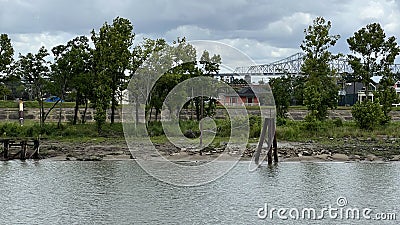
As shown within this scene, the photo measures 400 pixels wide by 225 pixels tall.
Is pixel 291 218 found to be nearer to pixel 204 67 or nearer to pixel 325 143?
pixel 325 143

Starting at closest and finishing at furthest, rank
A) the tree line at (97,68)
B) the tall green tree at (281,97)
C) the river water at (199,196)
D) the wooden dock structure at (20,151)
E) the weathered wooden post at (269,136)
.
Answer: the river water at (199,196)
the weathered wooden post at (269,136)
the wooden dock structure at (20,151)
the tree line at (97,68)
the tall green tree at (281,97)

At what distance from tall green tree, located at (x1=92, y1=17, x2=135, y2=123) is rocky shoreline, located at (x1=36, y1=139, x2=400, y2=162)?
188 inches

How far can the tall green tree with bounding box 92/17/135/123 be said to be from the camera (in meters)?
35.6

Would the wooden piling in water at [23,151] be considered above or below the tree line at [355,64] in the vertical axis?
below

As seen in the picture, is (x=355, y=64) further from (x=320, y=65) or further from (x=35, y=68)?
(x=35, y=68)

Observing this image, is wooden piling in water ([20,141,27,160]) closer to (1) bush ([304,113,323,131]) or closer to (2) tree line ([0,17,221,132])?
(2) tree line ([0,17,221,132])

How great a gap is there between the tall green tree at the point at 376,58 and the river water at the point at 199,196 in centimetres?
1566

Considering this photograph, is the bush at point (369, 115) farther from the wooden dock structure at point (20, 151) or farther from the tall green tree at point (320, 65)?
the wooden dock structure at point (20, 151)

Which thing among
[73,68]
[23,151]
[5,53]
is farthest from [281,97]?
[23,151]

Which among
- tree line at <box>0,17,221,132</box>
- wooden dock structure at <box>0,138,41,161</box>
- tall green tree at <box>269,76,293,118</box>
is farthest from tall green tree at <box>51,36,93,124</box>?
tall green tree at <box>269,76,293,118</box>

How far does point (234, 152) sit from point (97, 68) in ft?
35.6

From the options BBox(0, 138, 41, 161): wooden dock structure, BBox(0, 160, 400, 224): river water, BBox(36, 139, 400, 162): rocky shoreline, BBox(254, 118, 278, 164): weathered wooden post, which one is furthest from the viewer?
BBox(36, 139, 400, 162): rocky shoreline

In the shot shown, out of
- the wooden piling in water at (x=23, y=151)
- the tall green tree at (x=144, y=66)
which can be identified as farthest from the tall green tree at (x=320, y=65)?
the wooden piling in water at (x=23, y=151)

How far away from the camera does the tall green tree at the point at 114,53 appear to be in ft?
117
